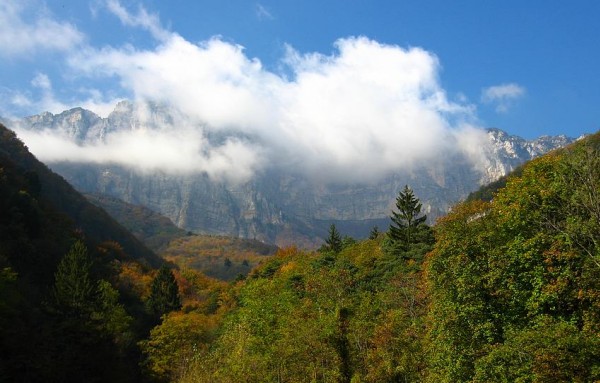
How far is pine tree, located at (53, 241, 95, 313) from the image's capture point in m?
60.5

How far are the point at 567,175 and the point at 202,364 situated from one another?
88.6ft

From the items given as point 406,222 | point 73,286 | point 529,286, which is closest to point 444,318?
point 529,286

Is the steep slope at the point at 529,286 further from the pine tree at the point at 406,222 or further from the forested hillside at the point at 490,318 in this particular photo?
the pine tree at the point at 406,222

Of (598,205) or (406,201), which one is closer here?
(598,205)

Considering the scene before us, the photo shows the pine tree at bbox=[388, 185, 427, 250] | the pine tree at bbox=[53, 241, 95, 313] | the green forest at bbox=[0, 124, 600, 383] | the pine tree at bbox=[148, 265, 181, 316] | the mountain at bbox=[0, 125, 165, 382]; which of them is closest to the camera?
the green forest at bbox=[0, 124, 600, 383]

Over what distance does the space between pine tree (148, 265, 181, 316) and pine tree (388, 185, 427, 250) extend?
A: 154 feet

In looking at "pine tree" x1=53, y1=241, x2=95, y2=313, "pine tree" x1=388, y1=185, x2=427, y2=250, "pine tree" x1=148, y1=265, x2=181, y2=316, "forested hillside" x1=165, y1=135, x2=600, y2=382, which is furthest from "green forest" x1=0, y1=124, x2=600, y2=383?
"pine tree" x1=148, y1=265, x2=181, y2=316

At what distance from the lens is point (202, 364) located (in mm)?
35281

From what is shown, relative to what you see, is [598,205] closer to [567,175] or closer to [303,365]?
[567,175]

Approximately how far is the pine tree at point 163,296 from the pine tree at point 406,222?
1854 inches

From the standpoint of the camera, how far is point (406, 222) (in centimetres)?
8712

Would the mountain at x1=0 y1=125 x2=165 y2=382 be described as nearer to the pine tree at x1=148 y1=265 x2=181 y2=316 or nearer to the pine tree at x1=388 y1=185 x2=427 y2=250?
the pine tree at x1=148 y1=265 x2=181 y2=316

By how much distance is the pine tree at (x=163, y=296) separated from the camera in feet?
322

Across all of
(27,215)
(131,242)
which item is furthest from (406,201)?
(131,242)
